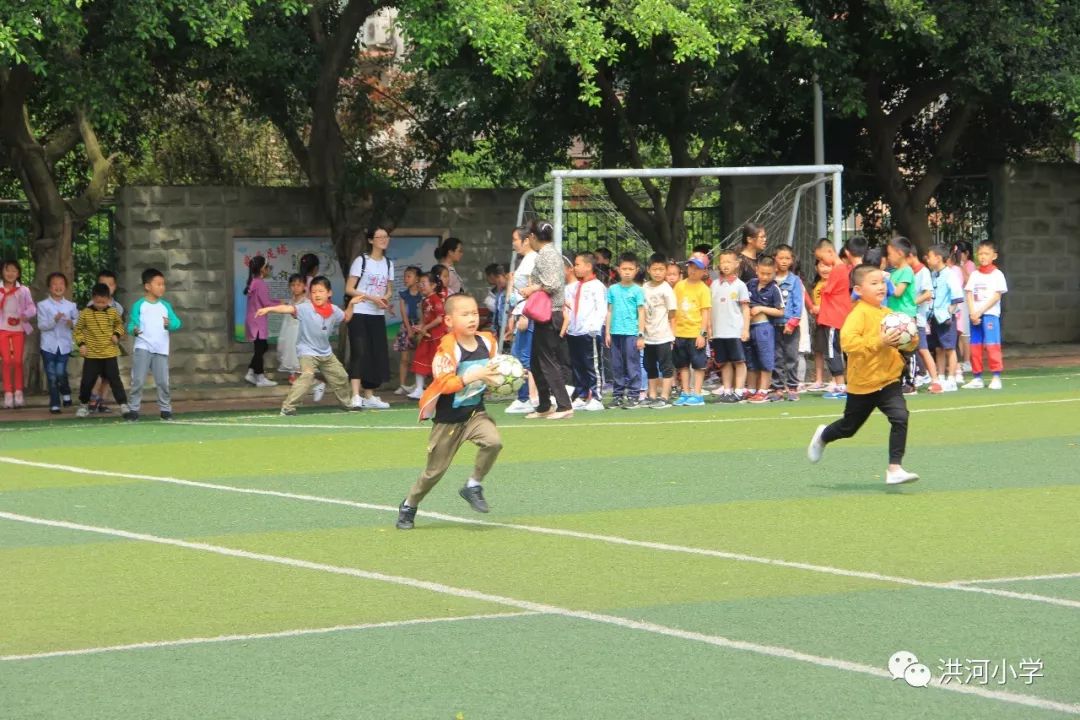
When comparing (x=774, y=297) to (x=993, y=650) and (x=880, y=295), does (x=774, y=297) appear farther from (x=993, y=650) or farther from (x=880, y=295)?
(x=993, y=650)

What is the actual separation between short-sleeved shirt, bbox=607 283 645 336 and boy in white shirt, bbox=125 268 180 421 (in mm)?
4566

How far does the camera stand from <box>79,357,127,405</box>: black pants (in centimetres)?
1923

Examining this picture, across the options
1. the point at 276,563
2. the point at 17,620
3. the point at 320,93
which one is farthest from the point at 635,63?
the point at 17,620

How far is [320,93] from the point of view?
2152 centimetres

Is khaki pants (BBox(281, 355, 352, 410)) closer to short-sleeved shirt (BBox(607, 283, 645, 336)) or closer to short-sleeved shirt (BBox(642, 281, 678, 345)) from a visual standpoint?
short-sleeved shirt (BBox(607, 283, 645, 336))

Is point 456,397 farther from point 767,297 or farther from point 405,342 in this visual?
point 405,342

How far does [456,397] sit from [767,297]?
8.88 meters

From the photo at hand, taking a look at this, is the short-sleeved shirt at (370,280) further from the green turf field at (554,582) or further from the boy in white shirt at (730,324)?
the green turf field at (554,582)

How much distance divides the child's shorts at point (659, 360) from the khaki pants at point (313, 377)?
3.28 metres

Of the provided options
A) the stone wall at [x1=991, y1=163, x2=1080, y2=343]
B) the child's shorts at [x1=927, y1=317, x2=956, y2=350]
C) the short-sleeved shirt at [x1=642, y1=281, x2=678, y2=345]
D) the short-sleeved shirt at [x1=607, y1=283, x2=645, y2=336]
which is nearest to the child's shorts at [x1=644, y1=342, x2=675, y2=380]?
the short-sleeved shirt at [x1=642, y1=281, x2=678, y2=345]

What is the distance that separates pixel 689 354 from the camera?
1841 centimetres

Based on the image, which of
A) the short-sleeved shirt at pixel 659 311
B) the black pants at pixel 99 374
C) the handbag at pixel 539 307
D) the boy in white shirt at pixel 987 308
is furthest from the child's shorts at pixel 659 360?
the black pants at pixel 99 374

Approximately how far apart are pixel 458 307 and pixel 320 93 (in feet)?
39.7

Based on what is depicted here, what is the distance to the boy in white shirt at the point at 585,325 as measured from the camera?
17638 millimetres
